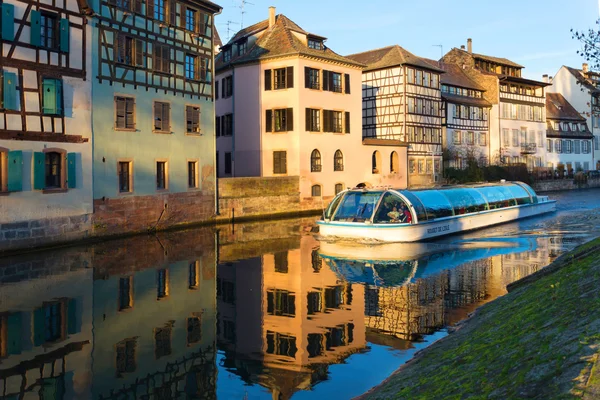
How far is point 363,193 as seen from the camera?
24.0 meters

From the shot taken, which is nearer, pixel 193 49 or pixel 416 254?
pixel 416 254

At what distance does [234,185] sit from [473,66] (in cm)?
3812

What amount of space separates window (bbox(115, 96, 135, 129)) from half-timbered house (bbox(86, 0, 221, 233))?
0.04m

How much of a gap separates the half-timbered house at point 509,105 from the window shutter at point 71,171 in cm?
4635

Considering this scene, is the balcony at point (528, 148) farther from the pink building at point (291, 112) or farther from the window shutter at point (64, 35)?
the window shutter at point (64, 35)

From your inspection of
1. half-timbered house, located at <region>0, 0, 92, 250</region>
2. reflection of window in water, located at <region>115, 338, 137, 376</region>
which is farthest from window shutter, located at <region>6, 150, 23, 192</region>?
reflection of window in water, located at <region>115, 338, 137, 376</region>

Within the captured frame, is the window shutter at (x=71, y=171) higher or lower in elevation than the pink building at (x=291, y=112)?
lower

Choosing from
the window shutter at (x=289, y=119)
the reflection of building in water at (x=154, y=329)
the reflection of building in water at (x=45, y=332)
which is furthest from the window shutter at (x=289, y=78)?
the reflection of building in water at (x=45, y=332)

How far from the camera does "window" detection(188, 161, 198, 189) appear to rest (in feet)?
94.4

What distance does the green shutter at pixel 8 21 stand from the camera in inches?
755

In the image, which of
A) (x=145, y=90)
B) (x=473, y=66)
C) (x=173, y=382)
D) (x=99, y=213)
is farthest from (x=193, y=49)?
(x=473, y=66)

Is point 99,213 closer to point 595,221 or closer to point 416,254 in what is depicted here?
point 416,254

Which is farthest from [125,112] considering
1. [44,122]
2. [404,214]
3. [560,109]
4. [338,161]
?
[560,109]

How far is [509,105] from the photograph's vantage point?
6075 centimetres
